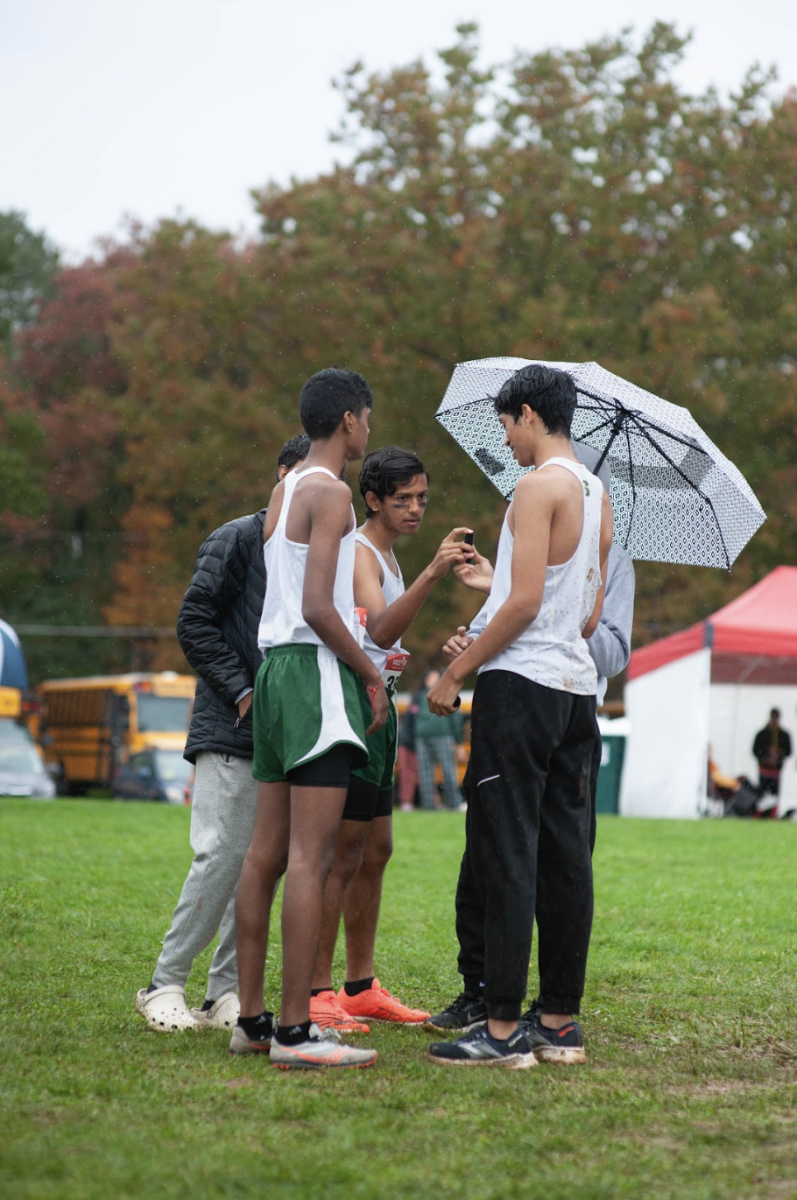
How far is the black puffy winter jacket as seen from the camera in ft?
16.2

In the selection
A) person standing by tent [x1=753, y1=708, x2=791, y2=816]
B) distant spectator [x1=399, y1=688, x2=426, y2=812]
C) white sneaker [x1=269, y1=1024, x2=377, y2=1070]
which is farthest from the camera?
distant spectator [x1=399, y1=688, x2=426, y2=812]

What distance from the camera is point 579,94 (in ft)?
98.7

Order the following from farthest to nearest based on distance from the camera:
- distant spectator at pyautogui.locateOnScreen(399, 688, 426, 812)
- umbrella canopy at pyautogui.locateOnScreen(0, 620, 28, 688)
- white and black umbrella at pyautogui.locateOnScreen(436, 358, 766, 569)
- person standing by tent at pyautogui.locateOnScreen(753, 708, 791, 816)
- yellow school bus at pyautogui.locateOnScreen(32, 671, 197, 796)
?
yellow school bus at pyautogui.locateOnScreen(32, 671, 197, 796)
umbrella canopy at pyautogui.locateOnScreen(0, 620, 28, 688)
distant spectator at pyautogui.locateOnScreen(399, 688, 426, 812)
person standing by tent at pyautogui.locateOnScreen(753, 708, 791, 816)
white and black umbrella at pyautogui.locateOnScreen(436, 358, 766, 569)

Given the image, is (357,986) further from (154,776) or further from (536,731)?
(154,776)

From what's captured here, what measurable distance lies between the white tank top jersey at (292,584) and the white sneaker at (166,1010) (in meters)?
1.30

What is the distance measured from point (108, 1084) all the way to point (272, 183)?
95.0 feet

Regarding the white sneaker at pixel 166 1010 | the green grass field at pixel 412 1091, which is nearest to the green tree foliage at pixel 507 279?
the green grass field at pixel 412 1091

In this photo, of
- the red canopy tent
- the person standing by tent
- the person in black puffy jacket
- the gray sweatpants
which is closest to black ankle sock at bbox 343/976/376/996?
the person in black puffy jacket

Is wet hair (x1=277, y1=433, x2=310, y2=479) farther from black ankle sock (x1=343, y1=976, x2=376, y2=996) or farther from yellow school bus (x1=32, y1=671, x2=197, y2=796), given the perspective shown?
yellow school bus (x1=32, y1=671, x2=197, y2=796)

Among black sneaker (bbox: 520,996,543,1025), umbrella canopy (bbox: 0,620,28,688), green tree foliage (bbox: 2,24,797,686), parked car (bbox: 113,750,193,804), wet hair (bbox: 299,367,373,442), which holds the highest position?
green tree foliage (bbox: 2,24,797,686)

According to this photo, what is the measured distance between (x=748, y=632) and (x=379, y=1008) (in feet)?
48.0

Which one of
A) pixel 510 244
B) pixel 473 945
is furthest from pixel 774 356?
pixel 473 945

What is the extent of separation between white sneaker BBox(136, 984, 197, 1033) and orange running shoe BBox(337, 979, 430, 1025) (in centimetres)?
58

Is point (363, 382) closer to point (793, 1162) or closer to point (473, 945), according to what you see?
point (473, 945)
